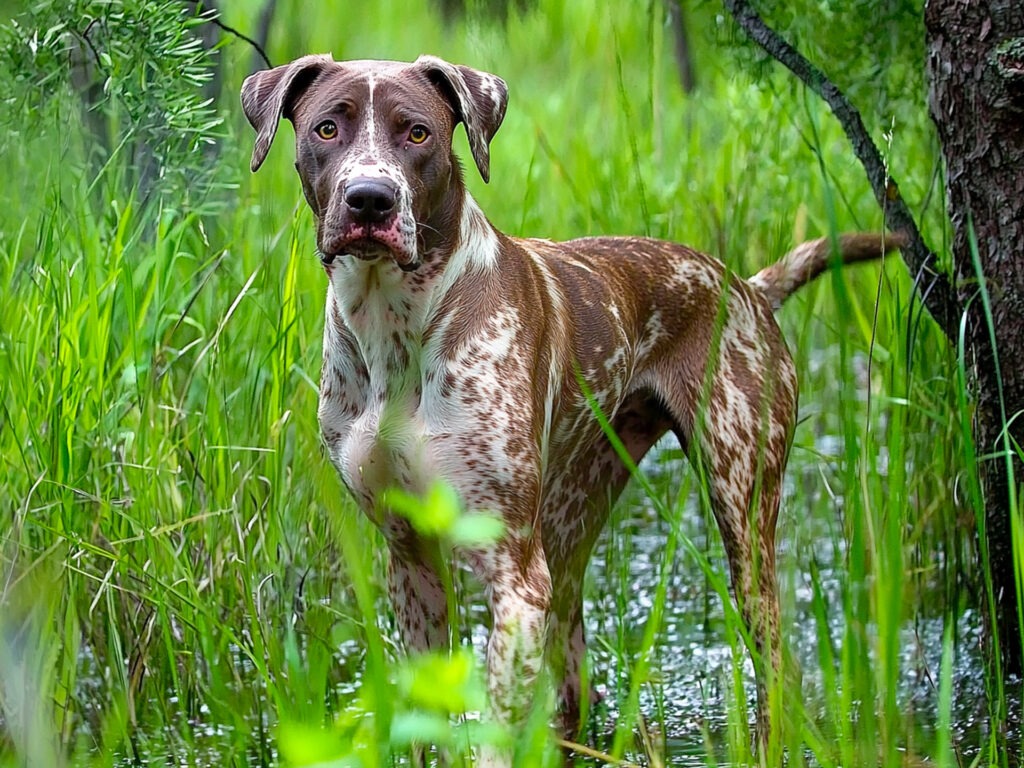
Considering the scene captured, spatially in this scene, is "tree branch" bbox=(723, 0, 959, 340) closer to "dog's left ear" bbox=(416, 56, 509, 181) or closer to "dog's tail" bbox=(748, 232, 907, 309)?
"dog's tail" bbox=(748, 232, 907, 309)

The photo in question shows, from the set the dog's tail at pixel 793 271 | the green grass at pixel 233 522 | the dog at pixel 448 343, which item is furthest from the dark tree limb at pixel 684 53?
the dog at pixel 448 343

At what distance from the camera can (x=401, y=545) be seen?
12.7 feet

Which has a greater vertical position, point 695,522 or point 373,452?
point 695,522

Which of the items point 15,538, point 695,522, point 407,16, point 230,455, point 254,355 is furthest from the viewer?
point 407,16

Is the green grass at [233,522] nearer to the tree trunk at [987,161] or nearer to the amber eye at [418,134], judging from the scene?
the tree trunk at [987,161]

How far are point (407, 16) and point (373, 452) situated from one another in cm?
569

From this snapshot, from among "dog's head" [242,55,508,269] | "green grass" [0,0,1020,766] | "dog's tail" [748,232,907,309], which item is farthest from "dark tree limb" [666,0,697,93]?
"dog's head" [242,55,508,269]

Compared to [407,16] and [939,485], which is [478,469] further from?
[407,16]

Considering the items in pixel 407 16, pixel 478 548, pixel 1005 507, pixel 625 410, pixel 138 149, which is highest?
pixel 407 16

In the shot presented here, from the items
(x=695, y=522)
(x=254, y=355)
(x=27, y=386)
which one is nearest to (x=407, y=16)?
(x=695, y=522)

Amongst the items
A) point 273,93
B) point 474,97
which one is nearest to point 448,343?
point 474,97

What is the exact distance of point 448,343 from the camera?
364cm

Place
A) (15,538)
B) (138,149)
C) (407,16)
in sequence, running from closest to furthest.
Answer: (15,538) → (138,149) → (407,16)

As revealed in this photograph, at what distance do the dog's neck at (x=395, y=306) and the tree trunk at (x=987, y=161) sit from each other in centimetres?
129
